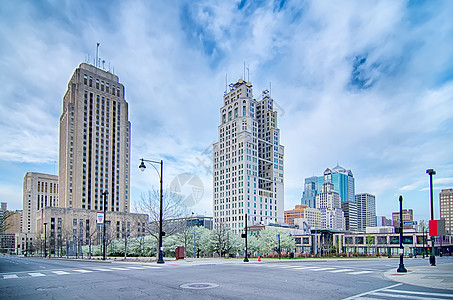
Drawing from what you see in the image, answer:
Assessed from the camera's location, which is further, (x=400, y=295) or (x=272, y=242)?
(x=272, y=242)

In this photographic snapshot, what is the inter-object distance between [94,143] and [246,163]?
69.2m

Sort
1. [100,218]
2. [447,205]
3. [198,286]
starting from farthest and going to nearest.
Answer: [447,205] < [100,218] < [198,286]

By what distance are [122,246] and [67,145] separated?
91179 mm

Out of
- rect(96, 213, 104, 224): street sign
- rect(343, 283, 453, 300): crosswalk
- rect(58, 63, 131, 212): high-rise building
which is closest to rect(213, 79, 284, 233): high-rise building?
rect(58, 63, 131, 212): high-rise building

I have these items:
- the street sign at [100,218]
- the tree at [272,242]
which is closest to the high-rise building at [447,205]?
the tree at [272,242]

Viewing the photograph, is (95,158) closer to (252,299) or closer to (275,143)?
(275,143)

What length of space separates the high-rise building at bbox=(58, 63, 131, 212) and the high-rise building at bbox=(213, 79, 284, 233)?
4571cm

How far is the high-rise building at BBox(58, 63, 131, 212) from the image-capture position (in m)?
144

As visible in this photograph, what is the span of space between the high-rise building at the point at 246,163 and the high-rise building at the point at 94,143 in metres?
45.7

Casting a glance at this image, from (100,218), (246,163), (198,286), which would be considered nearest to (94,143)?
(246,163)

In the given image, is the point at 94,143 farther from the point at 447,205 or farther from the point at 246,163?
the point at 447,205

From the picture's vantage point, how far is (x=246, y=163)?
14775cm

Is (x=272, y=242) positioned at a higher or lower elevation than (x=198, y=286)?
lower

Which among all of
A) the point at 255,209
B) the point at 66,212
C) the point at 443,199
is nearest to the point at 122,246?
the point at 66,212
